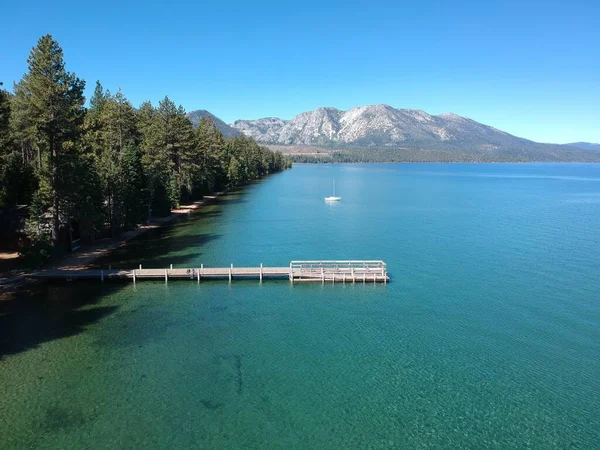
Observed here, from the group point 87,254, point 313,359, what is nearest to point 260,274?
point 313,359

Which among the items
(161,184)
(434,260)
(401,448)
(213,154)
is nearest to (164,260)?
(161,184)

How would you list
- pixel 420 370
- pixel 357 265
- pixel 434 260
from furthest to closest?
pixel 434 260
pixel 357 265
pixel 420 370

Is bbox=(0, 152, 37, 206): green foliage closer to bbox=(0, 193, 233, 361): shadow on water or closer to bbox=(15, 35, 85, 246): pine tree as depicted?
bbox=(15, 35, 85, 246): pine tree

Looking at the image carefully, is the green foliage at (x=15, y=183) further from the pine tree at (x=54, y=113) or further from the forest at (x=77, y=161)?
the pine tree at (x=54, y=113)

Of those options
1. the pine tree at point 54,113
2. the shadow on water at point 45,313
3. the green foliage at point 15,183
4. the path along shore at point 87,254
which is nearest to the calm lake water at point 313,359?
the shadow on water at point 45,313

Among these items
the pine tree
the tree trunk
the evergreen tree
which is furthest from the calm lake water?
the evergreen tree

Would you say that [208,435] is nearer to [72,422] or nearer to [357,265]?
[72,422]
